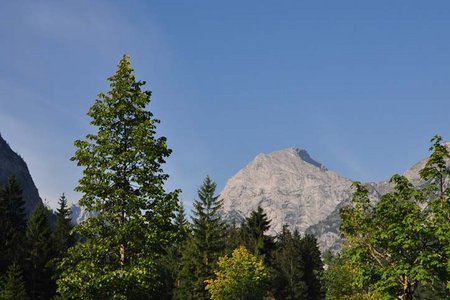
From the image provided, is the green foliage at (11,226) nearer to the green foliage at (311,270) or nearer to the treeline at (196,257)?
the treeline at (196,257)

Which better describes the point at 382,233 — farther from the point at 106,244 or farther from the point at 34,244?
the point at 34,244

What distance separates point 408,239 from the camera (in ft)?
71.1

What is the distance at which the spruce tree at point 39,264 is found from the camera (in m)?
67.7

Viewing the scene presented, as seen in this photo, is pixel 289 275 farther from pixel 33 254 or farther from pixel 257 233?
pixel 33 254

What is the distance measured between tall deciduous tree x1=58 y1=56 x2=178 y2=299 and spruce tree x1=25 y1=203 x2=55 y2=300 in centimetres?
4795

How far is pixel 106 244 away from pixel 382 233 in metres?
11.8

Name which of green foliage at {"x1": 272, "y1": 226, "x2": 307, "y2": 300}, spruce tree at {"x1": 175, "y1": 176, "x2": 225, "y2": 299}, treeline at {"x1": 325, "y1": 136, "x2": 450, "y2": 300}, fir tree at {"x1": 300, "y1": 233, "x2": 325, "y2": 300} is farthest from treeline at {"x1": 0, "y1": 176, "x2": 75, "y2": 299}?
fir tree at {"x1": 300, "y1": 233, "x2": 325, "y2": 300}

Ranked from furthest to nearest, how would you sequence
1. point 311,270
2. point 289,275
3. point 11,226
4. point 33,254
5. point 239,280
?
point 311,270
point 289,275
point 11,226
point 33,254
point 239,280

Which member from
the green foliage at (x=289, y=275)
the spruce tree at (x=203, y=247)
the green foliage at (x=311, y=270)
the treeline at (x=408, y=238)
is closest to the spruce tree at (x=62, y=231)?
the spruce tree at (x=203, y=247)

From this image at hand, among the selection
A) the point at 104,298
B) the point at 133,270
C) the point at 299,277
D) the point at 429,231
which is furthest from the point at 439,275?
the point at 299,277

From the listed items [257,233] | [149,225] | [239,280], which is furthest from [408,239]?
[257,233]

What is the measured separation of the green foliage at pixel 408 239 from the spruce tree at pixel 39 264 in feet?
172

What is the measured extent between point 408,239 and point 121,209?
12295 millimetres

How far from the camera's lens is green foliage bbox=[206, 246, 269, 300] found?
61281 millimetres
